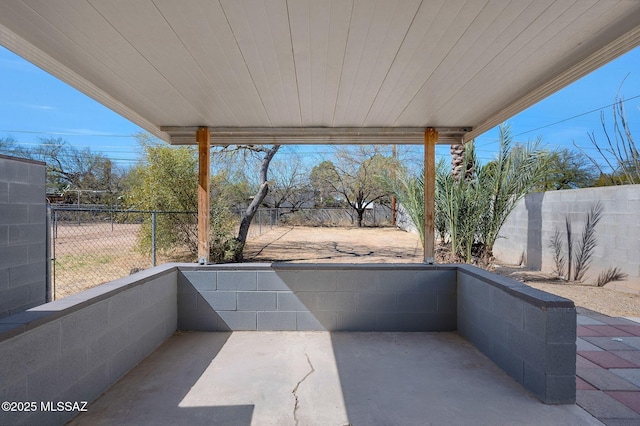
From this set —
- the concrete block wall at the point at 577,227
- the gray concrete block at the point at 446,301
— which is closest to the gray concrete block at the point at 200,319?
the gray concrete block at the point at 446,301

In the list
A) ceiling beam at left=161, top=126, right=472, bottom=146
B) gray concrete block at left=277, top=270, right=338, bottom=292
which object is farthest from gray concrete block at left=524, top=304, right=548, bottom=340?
ceiling beam at left=161, top=126, right=472, bottom=146

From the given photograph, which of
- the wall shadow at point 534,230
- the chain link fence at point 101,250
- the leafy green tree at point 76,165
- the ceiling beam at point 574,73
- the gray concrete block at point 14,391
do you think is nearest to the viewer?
the gray concrete block at point 14,391

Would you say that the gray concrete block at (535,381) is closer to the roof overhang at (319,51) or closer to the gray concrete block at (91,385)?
the roof overhang at (319,51)

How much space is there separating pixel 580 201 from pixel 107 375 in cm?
669

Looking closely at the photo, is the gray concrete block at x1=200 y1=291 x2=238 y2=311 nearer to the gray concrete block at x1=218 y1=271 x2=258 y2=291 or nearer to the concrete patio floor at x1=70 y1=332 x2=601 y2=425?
the gray concrete block at x1=218 y1=271 x2=258 y2=291

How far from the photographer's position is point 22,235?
3.35 metres

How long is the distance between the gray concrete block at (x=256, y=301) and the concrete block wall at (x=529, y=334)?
1.87 metres

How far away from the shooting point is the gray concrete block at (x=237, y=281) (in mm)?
3322

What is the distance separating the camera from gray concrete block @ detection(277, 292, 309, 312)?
131 inches

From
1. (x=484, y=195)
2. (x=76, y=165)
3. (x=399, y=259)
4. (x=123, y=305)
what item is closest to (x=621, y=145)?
(x=484, y=195)

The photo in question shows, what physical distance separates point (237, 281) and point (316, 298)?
79 cm

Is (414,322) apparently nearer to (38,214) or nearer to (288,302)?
(288,302)

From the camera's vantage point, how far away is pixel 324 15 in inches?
66.9

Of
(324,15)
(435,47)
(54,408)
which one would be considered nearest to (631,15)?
(435,47)
